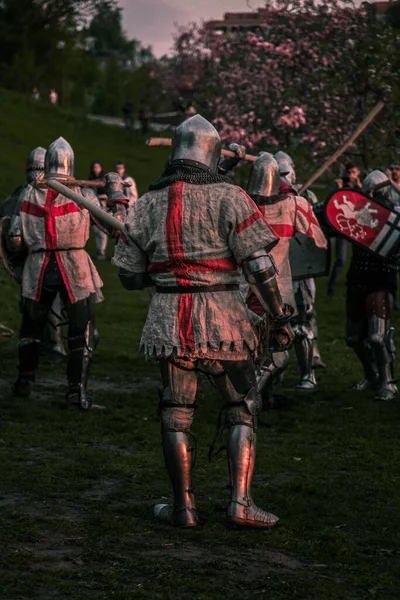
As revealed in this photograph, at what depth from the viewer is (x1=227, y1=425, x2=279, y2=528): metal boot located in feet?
20.4

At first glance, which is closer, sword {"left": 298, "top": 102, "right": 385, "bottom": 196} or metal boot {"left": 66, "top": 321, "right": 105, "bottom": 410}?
metal boot {"left": 66, "top": 321, "right": 105, "bottom": 410}

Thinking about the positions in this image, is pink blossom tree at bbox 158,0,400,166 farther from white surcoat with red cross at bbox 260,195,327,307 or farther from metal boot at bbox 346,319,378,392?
white surcoat with red cross at bbox 260,195,327,307

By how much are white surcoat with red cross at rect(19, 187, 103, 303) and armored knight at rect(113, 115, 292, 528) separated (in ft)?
11.4

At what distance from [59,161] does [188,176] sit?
3.46 metres

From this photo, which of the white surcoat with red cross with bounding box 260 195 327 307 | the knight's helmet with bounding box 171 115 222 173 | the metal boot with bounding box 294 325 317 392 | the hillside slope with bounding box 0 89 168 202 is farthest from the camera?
the hillside slope with bounding box 0 89 168 202

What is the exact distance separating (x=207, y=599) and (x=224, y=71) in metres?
29.3

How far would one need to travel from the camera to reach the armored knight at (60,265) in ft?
32.3

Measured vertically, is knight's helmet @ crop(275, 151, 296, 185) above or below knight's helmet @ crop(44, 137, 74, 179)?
above

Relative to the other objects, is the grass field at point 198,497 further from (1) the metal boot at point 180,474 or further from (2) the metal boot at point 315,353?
(2) the metal boot at point 315,353

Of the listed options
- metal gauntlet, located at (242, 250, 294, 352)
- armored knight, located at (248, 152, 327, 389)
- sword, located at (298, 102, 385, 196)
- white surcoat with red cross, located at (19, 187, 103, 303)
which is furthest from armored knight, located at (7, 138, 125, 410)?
metal gauntlet, located at (242, 250, 294, 352)

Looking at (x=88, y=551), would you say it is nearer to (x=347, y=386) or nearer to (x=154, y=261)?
(x=154, y=261)

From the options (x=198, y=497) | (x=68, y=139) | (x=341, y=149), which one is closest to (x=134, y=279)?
(x=198, y=497)

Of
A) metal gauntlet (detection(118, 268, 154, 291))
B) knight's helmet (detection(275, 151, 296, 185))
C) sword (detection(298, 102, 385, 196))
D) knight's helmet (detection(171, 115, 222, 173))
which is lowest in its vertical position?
metal gauntlet (detection(118, 268, 154, 291))

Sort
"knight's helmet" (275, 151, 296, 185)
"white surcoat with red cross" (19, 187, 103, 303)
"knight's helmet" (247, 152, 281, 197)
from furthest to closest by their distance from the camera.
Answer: "knight's helmet" (275, 151, 296, 185)
"white surcoat with red cross" (19, 187, 103, 303)
"knight's helmet" (247, 152, 281, 197)
